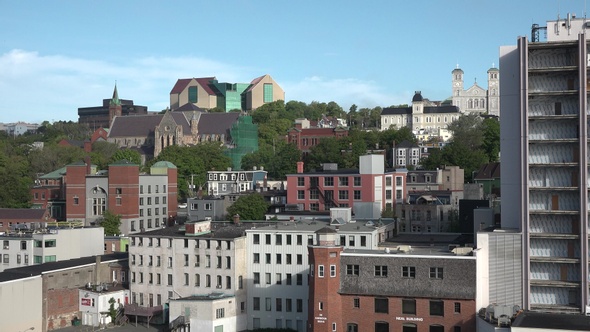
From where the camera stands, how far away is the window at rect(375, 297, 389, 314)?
54594 mm

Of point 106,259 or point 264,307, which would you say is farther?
point 106,259

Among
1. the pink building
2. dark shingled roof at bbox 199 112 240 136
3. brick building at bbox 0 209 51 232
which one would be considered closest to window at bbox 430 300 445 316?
the pink building

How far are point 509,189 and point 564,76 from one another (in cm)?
828

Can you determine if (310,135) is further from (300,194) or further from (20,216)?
(20,216)

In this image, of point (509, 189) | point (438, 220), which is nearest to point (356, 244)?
point (509, 189)

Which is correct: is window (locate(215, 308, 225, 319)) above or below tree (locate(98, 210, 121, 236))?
below

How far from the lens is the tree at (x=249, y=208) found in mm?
97500

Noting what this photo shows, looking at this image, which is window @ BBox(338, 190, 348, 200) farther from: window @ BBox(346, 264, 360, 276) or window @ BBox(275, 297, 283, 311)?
window @ BBox(346, 264, 360, 276)

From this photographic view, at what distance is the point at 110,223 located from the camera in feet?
331

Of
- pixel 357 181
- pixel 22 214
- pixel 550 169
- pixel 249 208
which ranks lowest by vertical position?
pixel 22 214

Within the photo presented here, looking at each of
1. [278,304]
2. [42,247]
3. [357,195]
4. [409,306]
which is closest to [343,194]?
[357,195]

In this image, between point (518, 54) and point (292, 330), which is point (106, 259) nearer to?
point (292, 330)

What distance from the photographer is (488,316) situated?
164ft

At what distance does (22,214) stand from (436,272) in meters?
67.0
